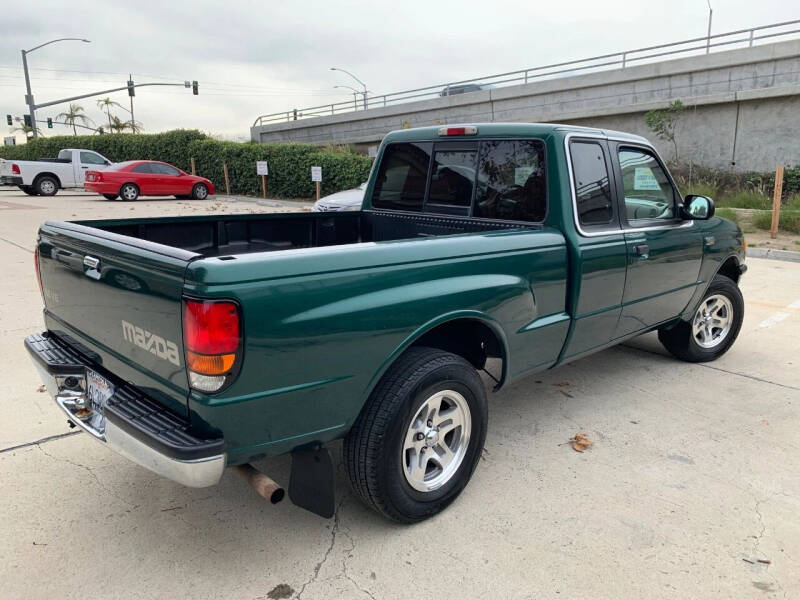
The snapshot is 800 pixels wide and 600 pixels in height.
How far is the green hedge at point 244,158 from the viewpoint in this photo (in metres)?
21.8

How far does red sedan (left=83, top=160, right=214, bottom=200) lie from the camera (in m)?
20.5

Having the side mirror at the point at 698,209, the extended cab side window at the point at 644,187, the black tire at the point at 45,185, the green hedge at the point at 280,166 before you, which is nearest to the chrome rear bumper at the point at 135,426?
the extended cab side window at the point at 644,187

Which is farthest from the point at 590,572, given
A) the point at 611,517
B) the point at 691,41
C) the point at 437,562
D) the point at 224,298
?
the point at 691,41

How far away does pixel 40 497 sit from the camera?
2975 mm

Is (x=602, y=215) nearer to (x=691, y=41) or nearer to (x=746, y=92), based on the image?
(x=746, y=92)

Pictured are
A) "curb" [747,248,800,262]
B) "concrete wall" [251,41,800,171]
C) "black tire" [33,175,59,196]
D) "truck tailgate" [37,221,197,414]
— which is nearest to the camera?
"truck tailgate" [37,221,197,414]

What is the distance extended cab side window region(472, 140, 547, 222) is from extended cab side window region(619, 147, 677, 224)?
0.74m

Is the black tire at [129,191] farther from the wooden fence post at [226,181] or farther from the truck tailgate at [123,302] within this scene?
the truck tailgate at [123,302]

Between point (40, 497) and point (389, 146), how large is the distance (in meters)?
3.06

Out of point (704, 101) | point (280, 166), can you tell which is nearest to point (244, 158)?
point (280, 166)

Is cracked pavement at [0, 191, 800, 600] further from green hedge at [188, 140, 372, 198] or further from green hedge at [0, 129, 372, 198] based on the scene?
green hedge at [0, 129, 372, 198]

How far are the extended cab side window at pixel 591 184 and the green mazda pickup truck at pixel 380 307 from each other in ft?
0.04

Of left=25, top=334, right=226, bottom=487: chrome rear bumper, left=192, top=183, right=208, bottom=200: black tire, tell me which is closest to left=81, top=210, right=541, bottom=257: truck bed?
left=25, top=334, right=226, bottom=487: chrome rear bumper

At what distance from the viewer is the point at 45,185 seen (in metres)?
23.5
